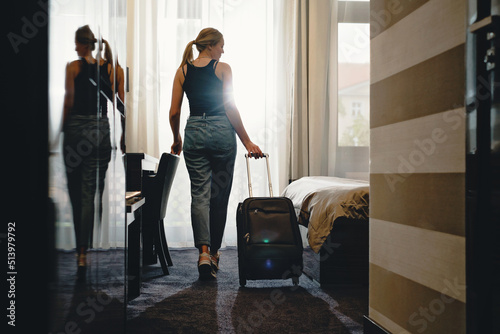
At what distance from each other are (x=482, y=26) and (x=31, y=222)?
0.95 m

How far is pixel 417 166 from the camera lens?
4.14 feet

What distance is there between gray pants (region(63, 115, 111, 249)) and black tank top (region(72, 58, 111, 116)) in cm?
1

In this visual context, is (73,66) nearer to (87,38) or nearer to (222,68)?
(87,38)

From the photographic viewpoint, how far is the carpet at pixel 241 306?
1687 millimetres

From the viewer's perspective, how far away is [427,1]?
122 cm

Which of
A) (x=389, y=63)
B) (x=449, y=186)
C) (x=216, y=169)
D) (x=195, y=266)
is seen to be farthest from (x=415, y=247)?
(x=195, y=266)

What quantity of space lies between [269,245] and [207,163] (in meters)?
0.68

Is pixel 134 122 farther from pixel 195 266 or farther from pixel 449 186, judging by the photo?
pixel 449 186

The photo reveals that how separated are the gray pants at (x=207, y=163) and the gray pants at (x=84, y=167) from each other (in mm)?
1795

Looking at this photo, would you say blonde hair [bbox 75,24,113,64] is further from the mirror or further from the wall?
the wall

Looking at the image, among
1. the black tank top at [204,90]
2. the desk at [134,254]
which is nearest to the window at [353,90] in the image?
the black tank top at [204,90]

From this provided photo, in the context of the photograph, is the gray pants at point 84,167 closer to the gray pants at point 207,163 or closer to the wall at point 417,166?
the wall at point 417,166

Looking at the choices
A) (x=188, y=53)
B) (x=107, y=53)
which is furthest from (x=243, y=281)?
(x=107, y=53)

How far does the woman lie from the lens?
8.62ft
